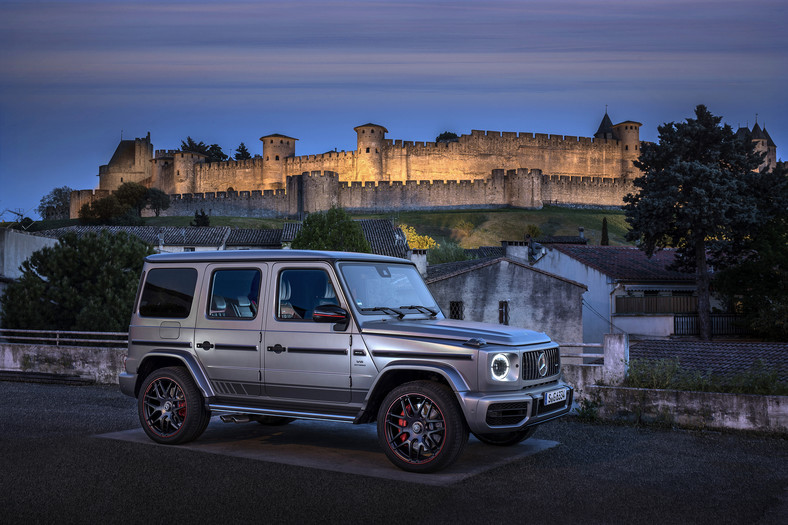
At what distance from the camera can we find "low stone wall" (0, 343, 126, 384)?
14547 millimetres

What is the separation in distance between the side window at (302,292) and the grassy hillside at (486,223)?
77.9m

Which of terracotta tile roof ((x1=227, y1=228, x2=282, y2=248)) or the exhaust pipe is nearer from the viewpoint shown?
the exhaust pipe

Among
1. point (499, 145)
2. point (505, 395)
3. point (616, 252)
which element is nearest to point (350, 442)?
point (505, 395)

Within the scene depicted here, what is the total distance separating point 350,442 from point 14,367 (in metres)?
10.1

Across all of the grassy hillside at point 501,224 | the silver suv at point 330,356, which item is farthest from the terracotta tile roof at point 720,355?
the grassy hillside at point 501,224

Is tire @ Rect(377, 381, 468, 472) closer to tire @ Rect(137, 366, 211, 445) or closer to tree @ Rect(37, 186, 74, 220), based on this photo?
tire @ Rect(137, 366, 211, 445)

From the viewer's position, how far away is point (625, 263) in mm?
41156

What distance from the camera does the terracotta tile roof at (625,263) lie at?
127 feet

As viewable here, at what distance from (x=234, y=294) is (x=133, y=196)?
101345mm

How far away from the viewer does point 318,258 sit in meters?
7.91

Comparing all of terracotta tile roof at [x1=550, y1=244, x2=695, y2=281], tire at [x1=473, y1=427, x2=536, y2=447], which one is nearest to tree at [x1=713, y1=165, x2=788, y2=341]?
terracotta tile roof at [x1=550, y1=244, x2=695, y2=281]

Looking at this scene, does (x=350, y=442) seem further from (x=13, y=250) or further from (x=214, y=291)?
(x=13, y=250)

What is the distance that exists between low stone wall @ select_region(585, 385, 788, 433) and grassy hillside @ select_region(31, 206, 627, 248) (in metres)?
75.2

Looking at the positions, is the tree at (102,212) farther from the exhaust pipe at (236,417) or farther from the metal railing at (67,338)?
the exhaust pipe at (236,417)
